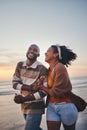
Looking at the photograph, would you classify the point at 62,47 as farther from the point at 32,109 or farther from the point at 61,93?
the point at 32,109

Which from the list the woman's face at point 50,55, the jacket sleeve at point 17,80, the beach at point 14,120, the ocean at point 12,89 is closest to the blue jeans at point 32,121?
the jacket sleeve at point 17,80

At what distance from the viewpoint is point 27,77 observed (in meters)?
2.44

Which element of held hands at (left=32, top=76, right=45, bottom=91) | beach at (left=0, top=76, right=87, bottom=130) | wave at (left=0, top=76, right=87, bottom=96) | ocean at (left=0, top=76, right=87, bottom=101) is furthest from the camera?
wave at (left=0, top=76, right=87, bottom=96)

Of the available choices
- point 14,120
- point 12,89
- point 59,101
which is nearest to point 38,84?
point 59,101

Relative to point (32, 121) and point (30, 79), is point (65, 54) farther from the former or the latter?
point (32, 121)

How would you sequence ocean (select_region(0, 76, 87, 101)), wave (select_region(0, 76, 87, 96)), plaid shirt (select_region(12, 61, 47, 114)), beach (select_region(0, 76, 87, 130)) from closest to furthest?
1. plaid shirt (select_region(12, 61, 47, 114))
2. beach (select_region(0, 76, 87, 130))
3. ocean (select_region(0, 76, 87, 101))
4. wave (select_region(0, 76, 87, 96))

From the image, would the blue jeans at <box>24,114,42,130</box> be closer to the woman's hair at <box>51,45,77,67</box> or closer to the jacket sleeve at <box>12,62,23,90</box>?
the jacket sleeve at <box>12,62,23,90</box>

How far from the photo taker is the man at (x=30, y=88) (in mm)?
2357

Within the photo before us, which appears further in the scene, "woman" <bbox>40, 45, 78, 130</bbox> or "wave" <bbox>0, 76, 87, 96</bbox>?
"wave" <bbox>0, 76, 87, 96</bbox>

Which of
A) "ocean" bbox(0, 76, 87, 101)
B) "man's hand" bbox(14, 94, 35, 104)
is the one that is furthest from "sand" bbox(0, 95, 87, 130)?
"ocean" bbox(0, 76, 87, 101)

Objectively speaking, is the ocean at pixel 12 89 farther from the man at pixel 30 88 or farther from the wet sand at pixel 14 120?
the man at pixel 30 88

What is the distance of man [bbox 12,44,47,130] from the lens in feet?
7.73

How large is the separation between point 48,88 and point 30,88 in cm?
20

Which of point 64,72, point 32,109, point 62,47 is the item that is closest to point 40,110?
point 32,109
